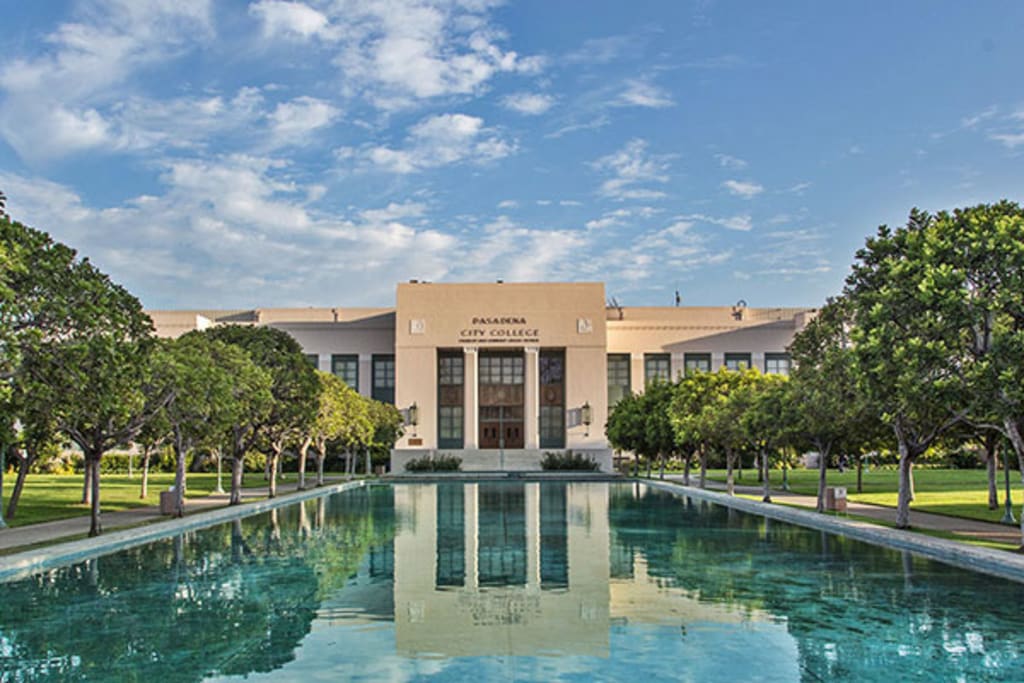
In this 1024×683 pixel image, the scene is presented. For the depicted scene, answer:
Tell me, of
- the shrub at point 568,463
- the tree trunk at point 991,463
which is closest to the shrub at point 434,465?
the shrub at point 568,463

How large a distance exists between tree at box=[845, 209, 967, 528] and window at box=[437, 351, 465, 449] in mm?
60240

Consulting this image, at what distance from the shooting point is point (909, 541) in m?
22.4

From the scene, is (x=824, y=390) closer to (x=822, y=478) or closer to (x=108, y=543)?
(x=822, y=478)

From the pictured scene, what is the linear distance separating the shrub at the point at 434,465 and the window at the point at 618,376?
62.0ft

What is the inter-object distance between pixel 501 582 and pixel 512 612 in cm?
292

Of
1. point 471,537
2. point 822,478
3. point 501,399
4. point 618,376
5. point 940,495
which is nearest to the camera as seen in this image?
point 471,537

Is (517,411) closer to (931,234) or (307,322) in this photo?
(307,322)

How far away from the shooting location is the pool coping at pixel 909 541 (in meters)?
18.4

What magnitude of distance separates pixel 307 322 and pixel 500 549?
6657cm

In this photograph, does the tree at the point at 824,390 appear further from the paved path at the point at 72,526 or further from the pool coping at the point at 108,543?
the paved path at the point at 72,526

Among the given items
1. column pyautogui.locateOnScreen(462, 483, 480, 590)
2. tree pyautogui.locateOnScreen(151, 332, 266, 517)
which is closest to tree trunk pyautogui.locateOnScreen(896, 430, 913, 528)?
column pyautogui.locateOnScreen(462, 483, 480, 590)

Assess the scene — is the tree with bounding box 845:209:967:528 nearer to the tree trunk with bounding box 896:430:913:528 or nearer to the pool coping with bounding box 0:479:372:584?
the tree trunk with bounding box 896:430:913:528

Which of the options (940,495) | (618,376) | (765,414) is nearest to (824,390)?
(765,414)

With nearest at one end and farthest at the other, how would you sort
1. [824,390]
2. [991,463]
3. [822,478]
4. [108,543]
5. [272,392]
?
[108,543] < [824,390] < [822,478] < [991,463] < [272,392]
